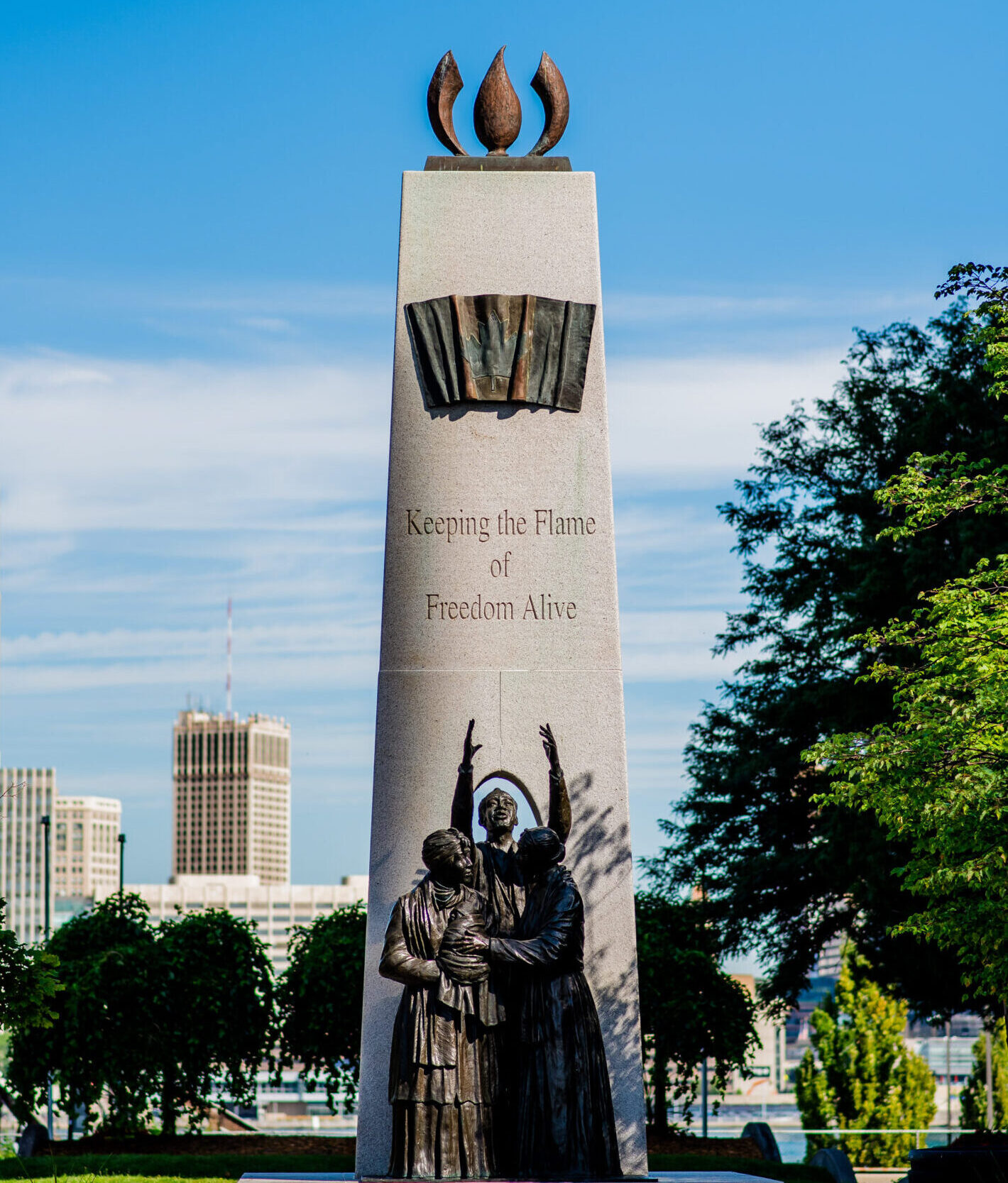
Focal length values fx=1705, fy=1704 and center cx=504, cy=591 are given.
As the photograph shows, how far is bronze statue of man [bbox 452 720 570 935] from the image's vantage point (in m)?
10.3

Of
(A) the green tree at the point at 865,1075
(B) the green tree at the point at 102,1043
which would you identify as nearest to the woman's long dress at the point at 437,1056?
(B) the green tree at the point at 102,1043

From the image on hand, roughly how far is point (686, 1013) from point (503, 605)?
35.0ft

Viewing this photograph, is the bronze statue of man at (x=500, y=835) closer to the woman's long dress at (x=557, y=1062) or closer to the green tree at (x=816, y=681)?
the woman's long dress at (x=557, y=1062)

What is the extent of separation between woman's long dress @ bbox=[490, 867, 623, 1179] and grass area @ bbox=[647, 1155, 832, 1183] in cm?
695

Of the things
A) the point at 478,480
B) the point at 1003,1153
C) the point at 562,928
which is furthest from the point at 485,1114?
the point at 1003,1153

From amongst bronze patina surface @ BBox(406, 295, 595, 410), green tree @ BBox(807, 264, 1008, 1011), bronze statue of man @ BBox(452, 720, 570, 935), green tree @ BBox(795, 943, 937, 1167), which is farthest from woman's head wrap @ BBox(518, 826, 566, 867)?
green tree @ BBox(795, 943, 937, 1167)

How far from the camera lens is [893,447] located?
28578mm

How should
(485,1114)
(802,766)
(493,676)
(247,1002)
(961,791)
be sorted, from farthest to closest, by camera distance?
1. (802,766)
2. (247,1002)
3. (961,791)
4. (493,676)
5. (485,1114)

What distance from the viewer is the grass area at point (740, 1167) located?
17297mm

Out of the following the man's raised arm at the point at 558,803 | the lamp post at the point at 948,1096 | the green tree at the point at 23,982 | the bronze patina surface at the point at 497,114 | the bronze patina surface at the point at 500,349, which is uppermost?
the bronze patina surface at the point at 497,114

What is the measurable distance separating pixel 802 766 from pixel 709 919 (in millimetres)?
3102

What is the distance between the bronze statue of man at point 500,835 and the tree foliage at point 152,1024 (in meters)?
10.2

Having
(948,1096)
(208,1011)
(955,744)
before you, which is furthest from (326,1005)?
(948,1096)

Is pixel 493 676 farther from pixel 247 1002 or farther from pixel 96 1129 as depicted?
Result: pixel 96 1129
